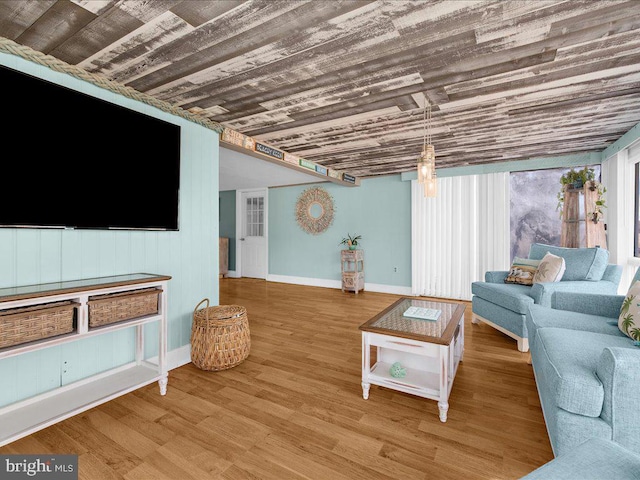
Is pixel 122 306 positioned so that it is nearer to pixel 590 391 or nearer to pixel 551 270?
pixel 590 391

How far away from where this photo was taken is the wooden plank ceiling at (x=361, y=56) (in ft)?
4.92

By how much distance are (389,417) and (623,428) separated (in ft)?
3.50

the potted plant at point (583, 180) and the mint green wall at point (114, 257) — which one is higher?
the potted plant at point (583, 180)

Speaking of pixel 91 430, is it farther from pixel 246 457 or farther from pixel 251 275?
pixel 251 275

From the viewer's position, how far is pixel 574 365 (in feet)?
4.72

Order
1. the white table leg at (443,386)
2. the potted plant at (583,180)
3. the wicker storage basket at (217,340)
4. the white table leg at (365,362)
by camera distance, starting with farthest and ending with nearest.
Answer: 1. the potted plant at (583,180)
2. the wicker storage basket at (217,340)
3. the white table leg at (365,362)
4. the white table leg at (443,386)

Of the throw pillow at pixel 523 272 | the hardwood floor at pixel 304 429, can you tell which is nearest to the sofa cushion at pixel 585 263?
the throw pillow at pixel 523 272

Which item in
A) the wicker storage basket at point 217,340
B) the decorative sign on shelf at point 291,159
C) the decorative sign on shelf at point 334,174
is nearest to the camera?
the wicker storage basket at point 217,340

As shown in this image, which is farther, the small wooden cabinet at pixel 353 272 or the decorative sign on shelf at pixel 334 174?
the small wooden cabinet at pixel 353 272

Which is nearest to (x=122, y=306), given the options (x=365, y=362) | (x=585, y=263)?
(x=365, y=362)

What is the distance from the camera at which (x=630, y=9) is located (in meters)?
1.48

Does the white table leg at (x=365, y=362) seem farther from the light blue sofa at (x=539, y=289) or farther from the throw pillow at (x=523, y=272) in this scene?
the throw pillow at (x=523, y=272)

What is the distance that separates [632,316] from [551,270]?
58.8 inches

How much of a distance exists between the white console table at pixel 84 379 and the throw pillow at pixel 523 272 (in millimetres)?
3567
